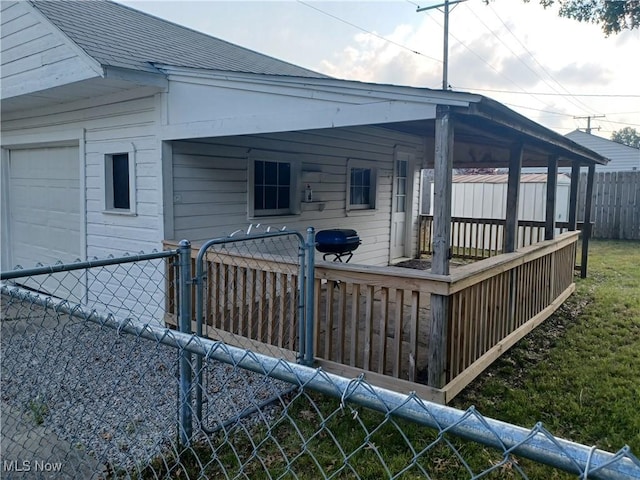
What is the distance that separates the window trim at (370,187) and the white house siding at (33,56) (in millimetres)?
4446

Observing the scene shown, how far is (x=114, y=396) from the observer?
364 cm

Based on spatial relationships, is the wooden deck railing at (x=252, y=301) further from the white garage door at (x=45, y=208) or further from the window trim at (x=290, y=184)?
the white garage door at (x=45, y=208)

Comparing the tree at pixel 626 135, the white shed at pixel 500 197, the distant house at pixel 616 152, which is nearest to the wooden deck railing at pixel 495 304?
the white shed at pixel 500 197

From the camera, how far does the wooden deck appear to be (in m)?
3.59

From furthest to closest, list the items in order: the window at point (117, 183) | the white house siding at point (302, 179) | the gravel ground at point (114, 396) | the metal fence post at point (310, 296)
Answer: the window at point (117, 183) < the white house siding at point (302, 179) < the metal fence post at point (310, 296) < the gravel ground at point (114, 396)

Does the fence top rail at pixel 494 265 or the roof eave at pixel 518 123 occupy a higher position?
the roof eave at pixel 518 123

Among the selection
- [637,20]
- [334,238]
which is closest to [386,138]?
[334,238]

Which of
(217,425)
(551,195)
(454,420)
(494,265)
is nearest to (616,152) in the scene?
(551,195)

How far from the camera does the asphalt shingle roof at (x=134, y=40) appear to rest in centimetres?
504

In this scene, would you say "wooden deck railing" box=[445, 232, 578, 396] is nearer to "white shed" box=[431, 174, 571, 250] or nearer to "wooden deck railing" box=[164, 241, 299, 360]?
"wooden deck railing" box=[164, 241, 299, 360]

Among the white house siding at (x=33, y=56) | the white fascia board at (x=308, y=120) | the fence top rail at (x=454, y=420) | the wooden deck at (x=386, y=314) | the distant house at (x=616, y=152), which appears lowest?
the wooden deck at (x=386, y=314)

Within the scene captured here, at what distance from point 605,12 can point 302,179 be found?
5565 millimetres

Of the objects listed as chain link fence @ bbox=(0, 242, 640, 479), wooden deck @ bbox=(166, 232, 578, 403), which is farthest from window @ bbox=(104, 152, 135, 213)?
chain link fence @ bbox=(0, 242, 640, 479)

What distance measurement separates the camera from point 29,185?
290 inches
